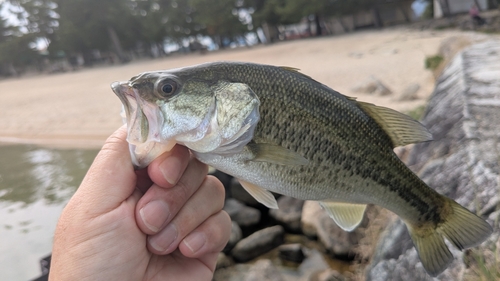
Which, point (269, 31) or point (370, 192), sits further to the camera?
point (269, 31)

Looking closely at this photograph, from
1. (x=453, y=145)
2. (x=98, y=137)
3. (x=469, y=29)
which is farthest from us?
(x=469, y=29)

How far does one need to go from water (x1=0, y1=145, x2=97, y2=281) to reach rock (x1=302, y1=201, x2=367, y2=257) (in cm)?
424

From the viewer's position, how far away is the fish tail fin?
1905mm

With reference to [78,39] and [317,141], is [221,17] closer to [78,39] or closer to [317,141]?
[78,39]

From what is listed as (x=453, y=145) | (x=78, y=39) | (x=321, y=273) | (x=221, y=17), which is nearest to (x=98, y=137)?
(x=321, y=273)

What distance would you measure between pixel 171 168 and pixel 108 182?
1.06 ft

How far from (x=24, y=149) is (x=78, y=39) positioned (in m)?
40.7

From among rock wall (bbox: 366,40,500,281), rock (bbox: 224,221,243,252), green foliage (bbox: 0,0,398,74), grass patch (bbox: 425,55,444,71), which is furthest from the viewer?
green foliage (bbox: 0,0,398,74)

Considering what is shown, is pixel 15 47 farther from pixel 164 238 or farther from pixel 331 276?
pixel 164 238

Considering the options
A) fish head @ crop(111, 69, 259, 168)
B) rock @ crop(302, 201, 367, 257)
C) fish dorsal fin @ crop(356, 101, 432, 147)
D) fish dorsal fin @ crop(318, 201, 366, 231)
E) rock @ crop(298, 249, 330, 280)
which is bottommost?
rock @ crop(298, 249, 330, 280)

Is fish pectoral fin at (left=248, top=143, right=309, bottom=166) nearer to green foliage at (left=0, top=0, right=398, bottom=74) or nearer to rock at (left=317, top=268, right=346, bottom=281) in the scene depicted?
rock at (left=317, top=268, right=346, bottom=281)

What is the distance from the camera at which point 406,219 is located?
2.10 metres

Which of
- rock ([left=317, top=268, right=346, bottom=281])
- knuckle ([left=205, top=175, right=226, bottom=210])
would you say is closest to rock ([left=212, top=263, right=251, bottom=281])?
rock ([left=317, top=268, right=346, bottom=281])

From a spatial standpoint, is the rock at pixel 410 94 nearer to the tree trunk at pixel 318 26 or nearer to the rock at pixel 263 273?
the rock at pixel 263 273
